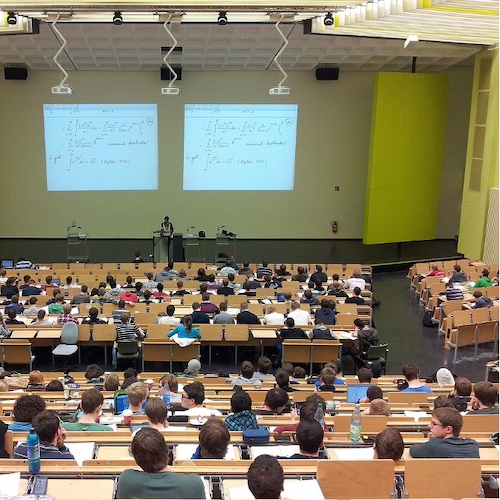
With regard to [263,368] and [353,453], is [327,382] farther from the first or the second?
→ [353,453]

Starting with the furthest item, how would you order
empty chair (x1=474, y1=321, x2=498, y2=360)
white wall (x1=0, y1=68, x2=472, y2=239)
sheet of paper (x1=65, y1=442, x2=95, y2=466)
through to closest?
1. white wall (x1=0, y1=68, x2=472, y2=239)
2. empty chair (x1=474, y1=321, x2=498, y2=360)
3. sheet of paper (x1=65, y1=442, x2=95, y2=466)

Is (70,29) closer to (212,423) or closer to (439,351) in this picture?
(439,351)

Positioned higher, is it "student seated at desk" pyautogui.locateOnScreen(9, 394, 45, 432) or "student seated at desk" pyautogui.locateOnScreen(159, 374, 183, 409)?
"student seated at desk" pyautogui.locateOnScreen(9, 394, 45, 432)

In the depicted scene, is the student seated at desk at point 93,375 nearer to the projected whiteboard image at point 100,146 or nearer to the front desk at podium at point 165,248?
the front desk at podium at point 165,248

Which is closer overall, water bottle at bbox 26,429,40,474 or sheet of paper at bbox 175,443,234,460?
water bottle at bbox 26,429,40,474

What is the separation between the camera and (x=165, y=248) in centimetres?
1789

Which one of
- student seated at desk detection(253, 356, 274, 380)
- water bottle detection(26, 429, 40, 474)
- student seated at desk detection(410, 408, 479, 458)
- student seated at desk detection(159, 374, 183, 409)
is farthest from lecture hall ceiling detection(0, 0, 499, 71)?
water bottle detection(26, 429, 40, 474)

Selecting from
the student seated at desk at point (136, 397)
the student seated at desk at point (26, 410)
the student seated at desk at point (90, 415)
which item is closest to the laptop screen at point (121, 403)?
the student seated at desk at point (136, 397)

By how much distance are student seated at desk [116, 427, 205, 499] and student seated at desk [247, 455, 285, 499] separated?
361mm

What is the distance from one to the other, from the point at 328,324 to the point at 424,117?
34.6ft

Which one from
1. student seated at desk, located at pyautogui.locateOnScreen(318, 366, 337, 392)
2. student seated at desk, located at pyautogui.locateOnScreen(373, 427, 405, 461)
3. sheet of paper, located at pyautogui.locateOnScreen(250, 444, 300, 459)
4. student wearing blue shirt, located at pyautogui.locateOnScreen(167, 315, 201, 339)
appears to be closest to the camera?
student seated at desk, located at pyautogui.locateOnScreen(373, 427, 405, 461)

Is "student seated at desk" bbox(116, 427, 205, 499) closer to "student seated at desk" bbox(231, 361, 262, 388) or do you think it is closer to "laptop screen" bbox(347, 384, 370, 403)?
"laptop screen" bbox(347, 384, 370, 403)

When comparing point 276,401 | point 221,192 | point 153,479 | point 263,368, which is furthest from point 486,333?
point 221,192

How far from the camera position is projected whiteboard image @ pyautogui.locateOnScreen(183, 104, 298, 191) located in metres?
20.1
